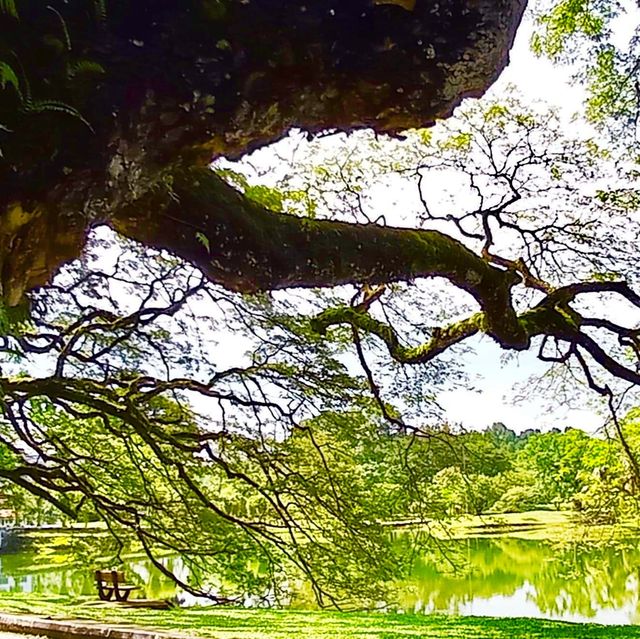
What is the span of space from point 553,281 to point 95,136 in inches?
182

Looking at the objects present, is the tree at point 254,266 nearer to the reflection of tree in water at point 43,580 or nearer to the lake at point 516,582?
the lake at point 516,582

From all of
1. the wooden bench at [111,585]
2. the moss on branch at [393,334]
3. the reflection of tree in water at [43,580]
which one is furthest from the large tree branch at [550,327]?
the reflection of tree in water at [43,580]

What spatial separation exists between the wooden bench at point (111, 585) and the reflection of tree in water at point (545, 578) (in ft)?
10.6

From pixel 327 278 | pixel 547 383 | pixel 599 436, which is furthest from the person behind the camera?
pixel 599 436

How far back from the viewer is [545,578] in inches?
485

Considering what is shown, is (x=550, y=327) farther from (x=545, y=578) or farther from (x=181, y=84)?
(x=545, y=578)

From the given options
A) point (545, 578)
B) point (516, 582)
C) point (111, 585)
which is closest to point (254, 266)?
point (111, 585)

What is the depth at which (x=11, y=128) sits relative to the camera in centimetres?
112

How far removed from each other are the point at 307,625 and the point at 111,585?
3.37 metres

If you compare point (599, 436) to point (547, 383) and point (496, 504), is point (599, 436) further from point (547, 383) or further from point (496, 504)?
point (496, 504)

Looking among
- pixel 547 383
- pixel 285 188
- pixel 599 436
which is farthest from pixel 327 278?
pixel 599 436

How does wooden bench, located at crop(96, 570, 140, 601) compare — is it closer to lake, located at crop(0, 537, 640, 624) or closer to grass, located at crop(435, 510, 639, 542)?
lake, located at crop(0, 537, 640, 624)

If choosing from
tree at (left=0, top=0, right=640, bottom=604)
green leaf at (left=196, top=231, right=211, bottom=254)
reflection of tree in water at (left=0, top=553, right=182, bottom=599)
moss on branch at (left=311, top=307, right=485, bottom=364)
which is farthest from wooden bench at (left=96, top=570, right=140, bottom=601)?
green leaf at (left=196, top=231, right=211, bottom=254)

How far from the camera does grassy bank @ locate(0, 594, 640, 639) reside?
5.11 metres
